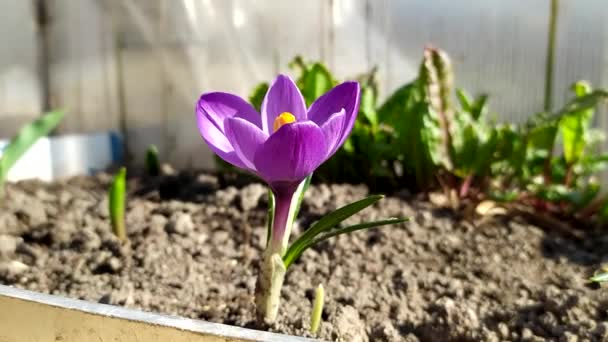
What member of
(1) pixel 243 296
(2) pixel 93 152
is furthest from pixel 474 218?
(2) pixel 93 152

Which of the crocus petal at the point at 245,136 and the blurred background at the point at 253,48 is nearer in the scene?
the crocus petal at the point at 245,136

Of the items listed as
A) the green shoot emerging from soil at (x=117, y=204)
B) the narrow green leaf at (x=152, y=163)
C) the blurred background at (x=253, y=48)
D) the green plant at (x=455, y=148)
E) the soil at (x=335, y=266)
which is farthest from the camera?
the blurred background at (x=253, y=48)

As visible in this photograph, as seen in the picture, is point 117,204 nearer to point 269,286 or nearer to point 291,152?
point 269,286

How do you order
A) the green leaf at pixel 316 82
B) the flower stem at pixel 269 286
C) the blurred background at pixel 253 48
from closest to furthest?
the flower stem at pixel 269 286 < the green leaf at pixel 316 82 < the blurred background at pixel 253 48

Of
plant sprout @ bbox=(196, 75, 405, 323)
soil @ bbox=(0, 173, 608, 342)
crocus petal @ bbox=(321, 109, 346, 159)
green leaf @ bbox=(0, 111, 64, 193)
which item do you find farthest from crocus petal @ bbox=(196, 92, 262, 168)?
green leaf @ bbox=(0, 111, 64, 193)

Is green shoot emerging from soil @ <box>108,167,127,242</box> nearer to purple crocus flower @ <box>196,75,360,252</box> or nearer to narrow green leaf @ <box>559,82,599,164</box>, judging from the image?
purple crocus flower @ <box>196,75,360,252</box>

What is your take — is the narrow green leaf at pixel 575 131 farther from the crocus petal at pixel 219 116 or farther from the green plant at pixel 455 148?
the crocus petal at pixel 219 116

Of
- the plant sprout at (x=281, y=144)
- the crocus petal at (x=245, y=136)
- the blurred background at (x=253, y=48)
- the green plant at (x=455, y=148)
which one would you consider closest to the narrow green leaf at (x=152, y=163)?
the blurred background at (x=253, y=48)

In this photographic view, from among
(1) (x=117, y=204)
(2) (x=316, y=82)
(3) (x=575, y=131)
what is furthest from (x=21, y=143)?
(3) (x=575, y=131)

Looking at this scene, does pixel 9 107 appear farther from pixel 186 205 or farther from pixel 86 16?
pixel 186 205
